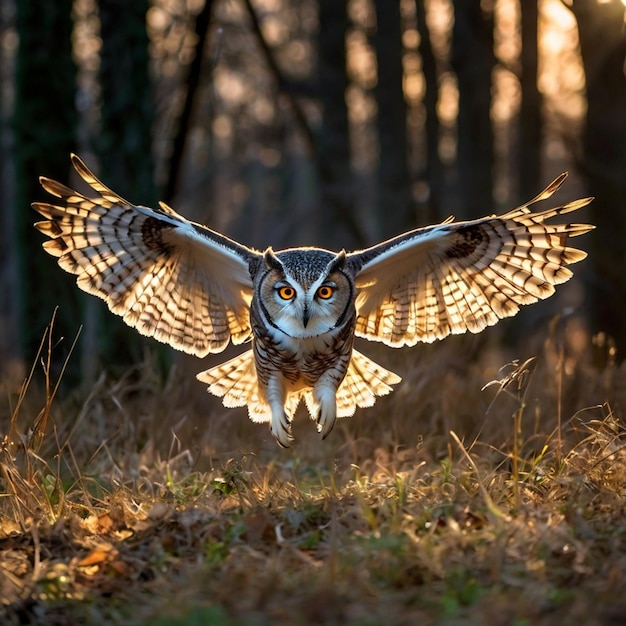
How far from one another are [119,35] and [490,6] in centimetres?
848

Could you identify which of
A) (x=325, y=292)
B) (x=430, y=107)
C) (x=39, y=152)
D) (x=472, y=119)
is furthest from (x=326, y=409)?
(x=472, y=119)

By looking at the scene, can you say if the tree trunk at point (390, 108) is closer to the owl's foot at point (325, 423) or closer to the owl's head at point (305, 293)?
the owl's head at point (305, 293)

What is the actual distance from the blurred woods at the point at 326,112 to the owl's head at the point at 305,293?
3011mm

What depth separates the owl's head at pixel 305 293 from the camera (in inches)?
199

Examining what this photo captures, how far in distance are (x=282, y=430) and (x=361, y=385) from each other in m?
1.04

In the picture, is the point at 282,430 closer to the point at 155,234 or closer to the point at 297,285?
the point at 297,285

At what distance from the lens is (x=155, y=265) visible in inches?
221

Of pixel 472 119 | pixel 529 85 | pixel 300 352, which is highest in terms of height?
pixel 529 85

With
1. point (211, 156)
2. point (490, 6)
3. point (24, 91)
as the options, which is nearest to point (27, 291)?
point (24, 91)

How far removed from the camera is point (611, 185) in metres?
9.09

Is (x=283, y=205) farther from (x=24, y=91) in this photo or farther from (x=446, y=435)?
(x=446, y=435)

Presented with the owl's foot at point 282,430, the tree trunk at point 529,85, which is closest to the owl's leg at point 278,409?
the owl's foot at point 282,430

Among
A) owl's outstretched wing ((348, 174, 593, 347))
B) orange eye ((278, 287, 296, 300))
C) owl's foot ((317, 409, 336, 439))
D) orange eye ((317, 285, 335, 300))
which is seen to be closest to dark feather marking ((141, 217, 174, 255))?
orange eye ((278, 287, 296, 300))

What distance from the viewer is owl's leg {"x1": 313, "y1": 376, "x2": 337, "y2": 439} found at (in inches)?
200
